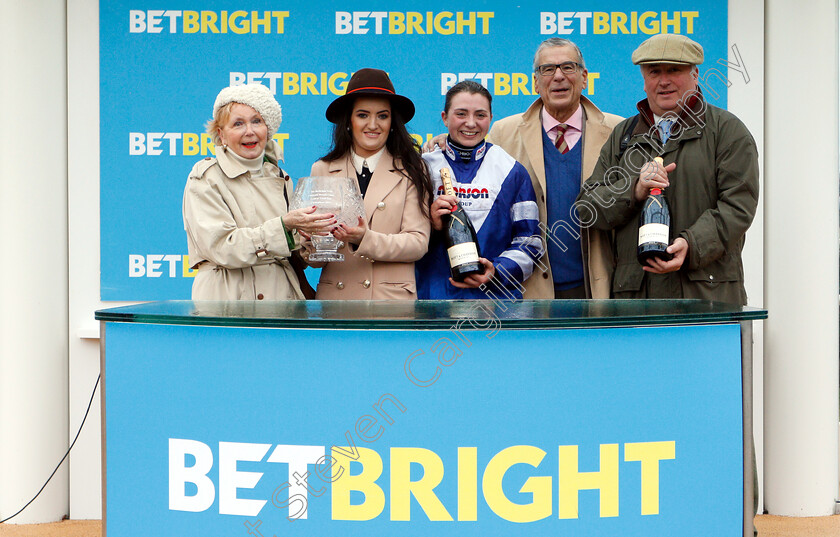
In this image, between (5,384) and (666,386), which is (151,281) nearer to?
(5,384)

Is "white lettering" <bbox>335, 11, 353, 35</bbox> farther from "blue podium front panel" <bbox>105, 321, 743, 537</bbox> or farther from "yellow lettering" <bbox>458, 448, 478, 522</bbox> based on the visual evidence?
"yellow lettering" <bbox>458, 448, 478, 522</bbox>

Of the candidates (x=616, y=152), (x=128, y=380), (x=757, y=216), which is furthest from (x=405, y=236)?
(x=757, y=216)

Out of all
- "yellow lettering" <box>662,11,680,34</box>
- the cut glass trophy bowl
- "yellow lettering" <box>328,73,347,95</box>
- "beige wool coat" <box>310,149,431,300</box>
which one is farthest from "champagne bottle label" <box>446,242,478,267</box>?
"yellow lettering" <box>662,11,680,34</box>

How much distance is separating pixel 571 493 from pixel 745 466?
0.55 meters

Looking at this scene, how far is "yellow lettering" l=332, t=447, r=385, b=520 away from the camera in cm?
207

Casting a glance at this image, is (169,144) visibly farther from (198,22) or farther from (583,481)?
(583,481)

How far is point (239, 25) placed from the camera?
428 cm

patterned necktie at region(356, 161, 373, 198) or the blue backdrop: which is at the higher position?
the blue backdrop

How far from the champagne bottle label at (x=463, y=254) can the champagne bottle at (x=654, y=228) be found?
2.20ft

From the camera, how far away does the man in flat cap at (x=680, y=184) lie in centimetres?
336

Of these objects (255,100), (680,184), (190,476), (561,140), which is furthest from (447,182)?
(190,476)

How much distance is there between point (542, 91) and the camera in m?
4.00

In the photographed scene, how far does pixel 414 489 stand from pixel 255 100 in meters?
1.92

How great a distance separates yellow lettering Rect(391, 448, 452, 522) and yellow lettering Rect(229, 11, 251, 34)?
2.93 m
